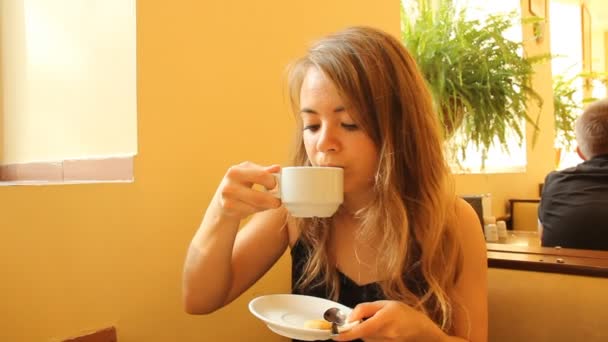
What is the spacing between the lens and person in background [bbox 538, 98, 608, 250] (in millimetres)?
1742

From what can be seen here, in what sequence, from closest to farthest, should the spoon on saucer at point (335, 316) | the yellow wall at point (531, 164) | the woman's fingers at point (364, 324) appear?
1. the woman's fingers at point (364, 324)
2. the spoon on saucer at point (335, 316)
3. the yellow wall at point (531, 164)

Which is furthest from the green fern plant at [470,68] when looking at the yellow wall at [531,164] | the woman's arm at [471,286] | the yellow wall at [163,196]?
the woman's arm at [471,286]

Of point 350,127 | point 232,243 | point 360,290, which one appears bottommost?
point 360,290

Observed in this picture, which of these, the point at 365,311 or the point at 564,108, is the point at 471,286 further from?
the point at 564,108

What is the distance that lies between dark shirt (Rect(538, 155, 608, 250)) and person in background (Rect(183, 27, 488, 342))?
105 centimetres

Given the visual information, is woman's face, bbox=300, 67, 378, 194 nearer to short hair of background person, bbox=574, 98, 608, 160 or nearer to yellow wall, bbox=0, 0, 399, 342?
yellow wall, bbox=0, 0, 399, 342

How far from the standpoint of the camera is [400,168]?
0.90 metres

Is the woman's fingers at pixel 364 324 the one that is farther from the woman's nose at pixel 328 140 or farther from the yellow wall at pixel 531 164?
the yellow wall at pixel 531 164

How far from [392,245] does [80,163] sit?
0.78 meters

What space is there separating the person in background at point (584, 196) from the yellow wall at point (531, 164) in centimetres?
65

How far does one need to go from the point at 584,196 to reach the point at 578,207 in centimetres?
6

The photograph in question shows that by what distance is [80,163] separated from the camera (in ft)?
3.65

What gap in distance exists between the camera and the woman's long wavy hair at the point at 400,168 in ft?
2.76

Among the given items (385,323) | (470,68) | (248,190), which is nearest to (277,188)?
(248,190)
